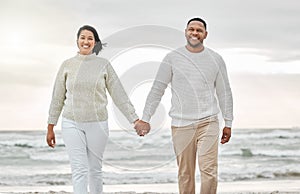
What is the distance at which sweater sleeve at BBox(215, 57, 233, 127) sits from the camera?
5102 millimetres

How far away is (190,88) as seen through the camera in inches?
Result: 195

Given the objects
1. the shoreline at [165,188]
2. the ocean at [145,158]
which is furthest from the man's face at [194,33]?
the shoreline at [165,188]

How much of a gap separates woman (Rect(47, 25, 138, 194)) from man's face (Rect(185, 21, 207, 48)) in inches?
24.1

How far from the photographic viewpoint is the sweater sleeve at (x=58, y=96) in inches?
195

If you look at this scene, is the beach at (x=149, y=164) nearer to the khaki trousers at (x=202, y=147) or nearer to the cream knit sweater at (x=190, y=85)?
the khaki trousers at (x=202, y=147)

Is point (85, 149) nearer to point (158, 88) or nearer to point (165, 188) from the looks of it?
point (158, 88)

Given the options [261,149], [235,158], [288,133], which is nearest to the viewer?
[235,158]

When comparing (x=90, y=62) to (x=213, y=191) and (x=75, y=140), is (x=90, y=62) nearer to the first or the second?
(x=75, y=140)

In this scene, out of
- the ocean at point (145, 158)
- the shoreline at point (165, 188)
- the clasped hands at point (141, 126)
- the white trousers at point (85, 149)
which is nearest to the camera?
the white trousers at point (85, 149)

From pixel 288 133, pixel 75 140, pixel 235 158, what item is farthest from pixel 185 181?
pixel 288 133

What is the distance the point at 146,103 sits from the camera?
4.98 metres

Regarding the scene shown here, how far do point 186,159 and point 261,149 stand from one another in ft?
35.8

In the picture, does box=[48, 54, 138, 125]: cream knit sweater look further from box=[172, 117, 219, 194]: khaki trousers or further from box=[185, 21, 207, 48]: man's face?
box=[185, 21, 207, 48]: man's face

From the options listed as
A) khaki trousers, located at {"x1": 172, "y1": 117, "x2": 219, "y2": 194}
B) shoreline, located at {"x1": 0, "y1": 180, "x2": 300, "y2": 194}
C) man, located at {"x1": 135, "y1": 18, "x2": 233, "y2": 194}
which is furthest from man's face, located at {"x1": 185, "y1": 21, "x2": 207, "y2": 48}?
shoreline, located at {"x1": 0, "y1": 180, "x2": 300, "y2": 194}
